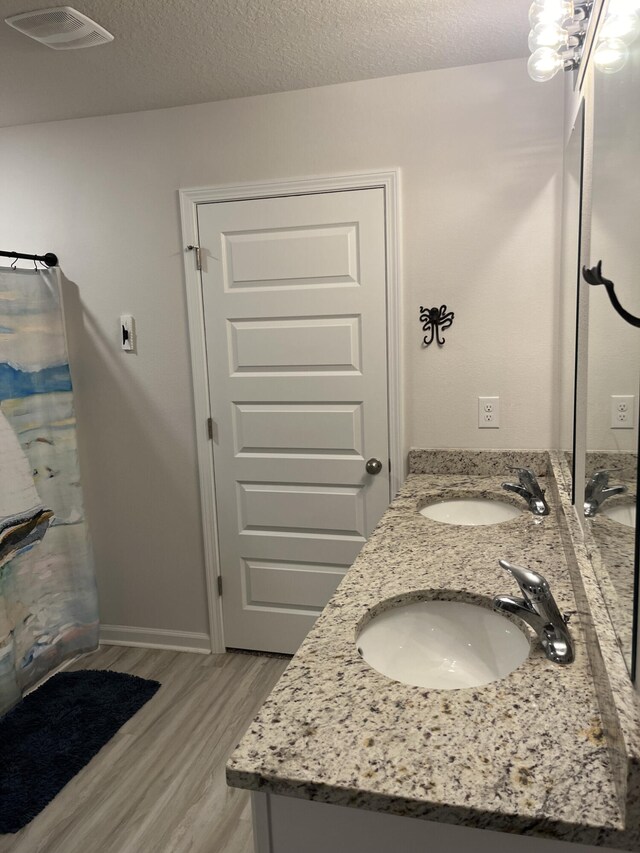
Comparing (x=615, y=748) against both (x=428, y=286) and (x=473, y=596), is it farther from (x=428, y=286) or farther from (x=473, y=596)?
(x=428, y=286)

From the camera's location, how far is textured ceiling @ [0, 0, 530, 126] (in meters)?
2.00

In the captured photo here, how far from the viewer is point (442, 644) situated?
4.77 ft

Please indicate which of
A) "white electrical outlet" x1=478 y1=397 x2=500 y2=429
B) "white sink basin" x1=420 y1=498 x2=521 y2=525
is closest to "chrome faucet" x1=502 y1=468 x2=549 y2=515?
"white sink basin" x1=420 y1=498 x2=521 y2=525

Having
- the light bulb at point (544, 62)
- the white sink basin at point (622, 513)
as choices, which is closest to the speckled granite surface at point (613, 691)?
the white sink basin at point (622, 513)

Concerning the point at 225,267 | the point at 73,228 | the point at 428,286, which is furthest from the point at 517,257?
the point at 73,228

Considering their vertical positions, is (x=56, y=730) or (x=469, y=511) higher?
(x=469, y=511)

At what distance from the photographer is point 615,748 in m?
0.87

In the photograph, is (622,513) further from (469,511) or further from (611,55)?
(469,511)

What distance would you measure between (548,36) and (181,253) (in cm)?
175

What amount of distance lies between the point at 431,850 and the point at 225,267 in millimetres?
2417

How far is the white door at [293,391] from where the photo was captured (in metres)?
2.76

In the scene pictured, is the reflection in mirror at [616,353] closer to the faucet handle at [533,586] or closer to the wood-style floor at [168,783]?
the faucet handle at [533,586]

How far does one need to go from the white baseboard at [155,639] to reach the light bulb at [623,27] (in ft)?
9.36

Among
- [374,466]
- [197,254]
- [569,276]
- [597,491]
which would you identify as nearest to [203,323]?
[197,254]
